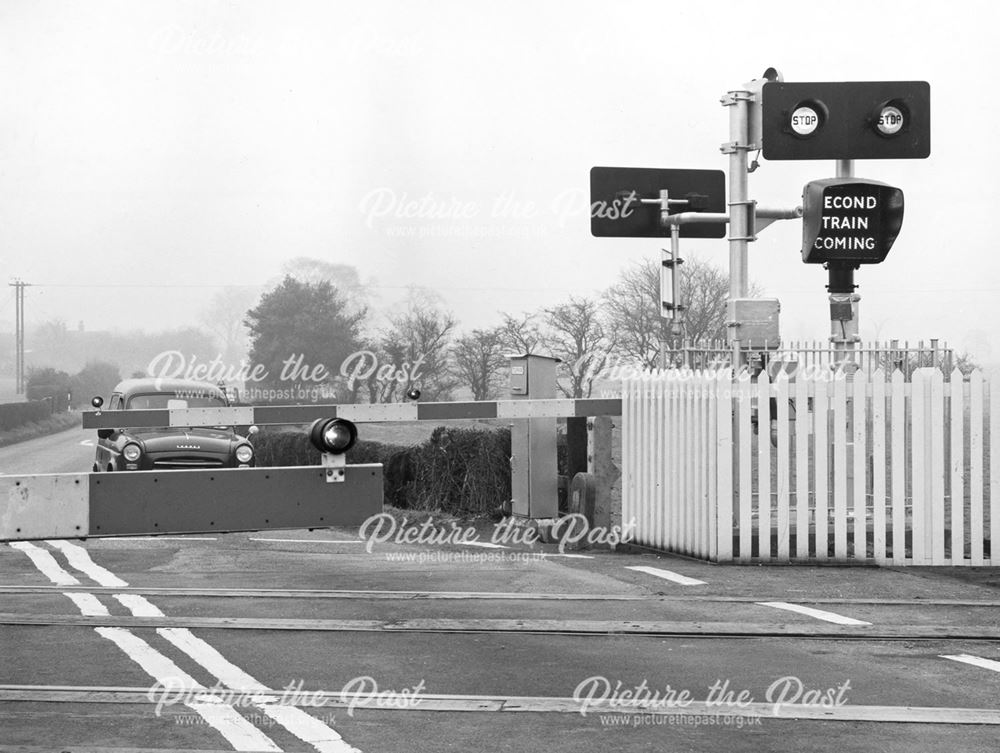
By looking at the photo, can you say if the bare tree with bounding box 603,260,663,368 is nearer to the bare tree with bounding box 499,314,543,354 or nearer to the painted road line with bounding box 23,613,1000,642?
the bare tree with bounding box 499,314,543,354

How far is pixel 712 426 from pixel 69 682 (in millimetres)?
6711

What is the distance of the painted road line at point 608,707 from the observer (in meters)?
5.89

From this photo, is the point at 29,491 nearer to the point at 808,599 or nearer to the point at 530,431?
the point at 808,599

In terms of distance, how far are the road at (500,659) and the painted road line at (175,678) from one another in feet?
0.06

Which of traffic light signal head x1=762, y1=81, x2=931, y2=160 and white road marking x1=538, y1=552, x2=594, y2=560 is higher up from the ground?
traffic light signal head x1=762, y1=81, x2=931, y2=160

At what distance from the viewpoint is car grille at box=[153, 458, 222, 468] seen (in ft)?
60.4

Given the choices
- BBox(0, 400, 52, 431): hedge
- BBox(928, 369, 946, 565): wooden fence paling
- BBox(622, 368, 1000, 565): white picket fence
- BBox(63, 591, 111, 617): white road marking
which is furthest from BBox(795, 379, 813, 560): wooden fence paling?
BBox(0, 400, 52, 431): hedge

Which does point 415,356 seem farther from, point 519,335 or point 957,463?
point 957,463

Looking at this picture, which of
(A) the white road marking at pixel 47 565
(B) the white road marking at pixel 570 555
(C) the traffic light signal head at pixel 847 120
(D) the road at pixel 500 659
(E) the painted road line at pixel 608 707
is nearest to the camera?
(D) the road at pixel 500 659

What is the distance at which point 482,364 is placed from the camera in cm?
2828

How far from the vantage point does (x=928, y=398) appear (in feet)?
38.7

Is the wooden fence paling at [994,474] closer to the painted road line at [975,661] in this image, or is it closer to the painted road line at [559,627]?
the painted road line at [559,627]

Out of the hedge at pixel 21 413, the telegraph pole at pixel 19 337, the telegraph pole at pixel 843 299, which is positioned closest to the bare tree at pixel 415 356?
the telegraph pole at pixel 843 299

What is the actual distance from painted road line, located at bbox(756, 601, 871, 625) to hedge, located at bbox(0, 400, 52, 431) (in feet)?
161
